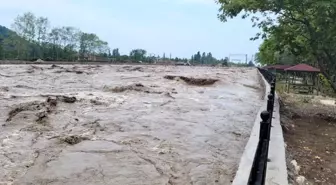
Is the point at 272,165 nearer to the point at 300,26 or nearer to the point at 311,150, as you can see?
the point at 311,150

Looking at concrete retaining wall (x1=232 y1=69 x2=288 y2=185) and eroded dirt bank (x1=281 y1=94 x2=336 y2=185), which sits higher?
concrete retaining wall (x1=232 y1=69 x2=288 y2=185)

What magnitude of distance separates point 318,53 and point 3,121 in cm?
966

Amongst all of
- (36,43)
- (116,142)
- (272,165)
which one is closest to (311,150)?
(272,165)

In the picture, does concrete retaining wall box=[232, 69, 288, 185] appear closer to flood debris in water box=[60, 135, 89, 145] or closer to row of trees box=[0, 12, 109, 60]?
flood debris in water box=[60, 135, 89, 145]

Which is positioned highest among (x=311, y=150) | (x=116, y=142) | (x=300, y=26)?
(x=300, y=26)

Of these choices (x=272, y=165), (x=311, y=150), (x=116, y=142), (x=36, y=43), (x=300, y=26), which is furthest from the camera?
(x=36, y=43)

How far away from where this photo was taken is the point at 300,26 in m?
12.1

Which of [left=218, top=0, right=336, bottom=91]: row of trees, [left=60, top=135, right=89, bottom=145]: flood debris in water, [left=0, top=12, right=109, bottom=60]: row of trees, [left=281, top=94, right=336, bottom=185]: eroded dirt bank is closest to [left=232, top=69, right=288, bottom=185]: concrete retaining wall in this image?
[left=281, top=94, right=336, bottom=185]: eroded dirt bank

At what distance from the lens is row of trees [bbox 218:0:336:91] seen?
10.8 m

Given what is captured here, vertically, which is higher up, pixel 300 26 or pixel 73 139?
pixel 300 26

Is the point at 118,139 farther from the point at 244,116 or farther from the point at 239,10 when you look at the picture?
the point at 239,10

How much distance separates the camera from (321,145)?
8102 millimetres

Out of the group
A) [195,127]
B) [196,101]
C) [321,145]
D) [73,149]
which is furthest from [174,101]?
[73,149]

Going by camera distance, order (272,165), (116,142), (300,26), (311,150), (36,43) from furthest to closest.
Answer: (36,43)
(300,26)
(311,150)
(116,142)
(272,165)
